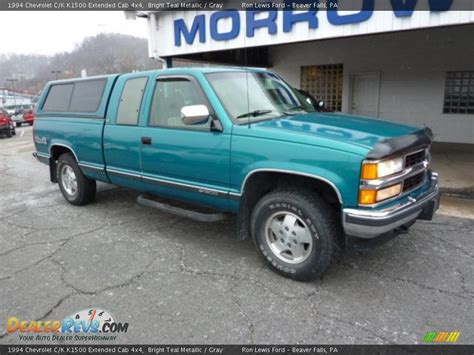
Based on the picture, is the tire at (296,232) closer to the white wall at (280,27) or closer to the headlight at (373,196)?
the headlight at (373,196)

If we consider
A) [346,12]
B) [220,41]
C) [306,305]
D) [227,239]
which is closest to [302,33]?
[346,12]

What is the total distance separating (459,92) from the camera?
36.9 ft

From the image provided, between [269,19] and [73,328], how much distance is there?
7366mm

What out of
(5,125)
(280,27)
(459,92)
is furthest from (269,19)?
(5,125)

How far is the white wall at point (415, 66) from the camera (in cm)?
1099

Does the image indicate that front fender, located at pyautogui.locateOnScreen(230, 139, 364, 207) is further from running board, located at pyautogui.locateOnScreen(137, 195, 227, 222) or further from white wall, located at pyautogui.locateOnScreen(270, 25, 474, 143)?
white wall, located at pyautogui.locateOnScreen(270, 25, 474, 143)

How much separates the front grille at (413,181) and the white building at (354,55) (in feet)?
13.5

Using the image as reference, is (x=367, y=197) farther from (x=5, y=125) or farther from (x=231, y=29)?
(x=5, y=125)

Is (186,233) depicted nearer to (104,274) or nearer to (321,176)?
(104,274)

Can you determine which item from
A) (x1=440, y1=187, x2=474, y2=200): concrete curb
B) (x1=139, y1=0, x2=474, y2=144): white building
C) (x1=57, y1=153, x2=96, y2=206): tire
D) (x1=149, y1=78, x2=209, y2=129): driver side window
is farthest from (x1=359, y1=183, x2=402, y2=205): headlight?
(x1=139, y1=0, x2=474, y2=144): white building

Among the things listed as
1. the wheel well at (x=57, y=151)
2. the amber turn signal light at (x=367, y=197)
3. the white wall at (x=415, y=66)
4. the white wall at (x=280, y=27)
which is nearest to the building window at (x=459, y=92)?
the white wall at (x=415, y=66)

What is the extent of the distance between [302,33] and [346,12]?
1.00 m

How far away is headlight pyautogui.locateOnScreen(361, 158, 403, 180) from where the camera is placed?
2846 millimetres

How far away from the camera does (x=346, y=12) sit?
23.3 feet
